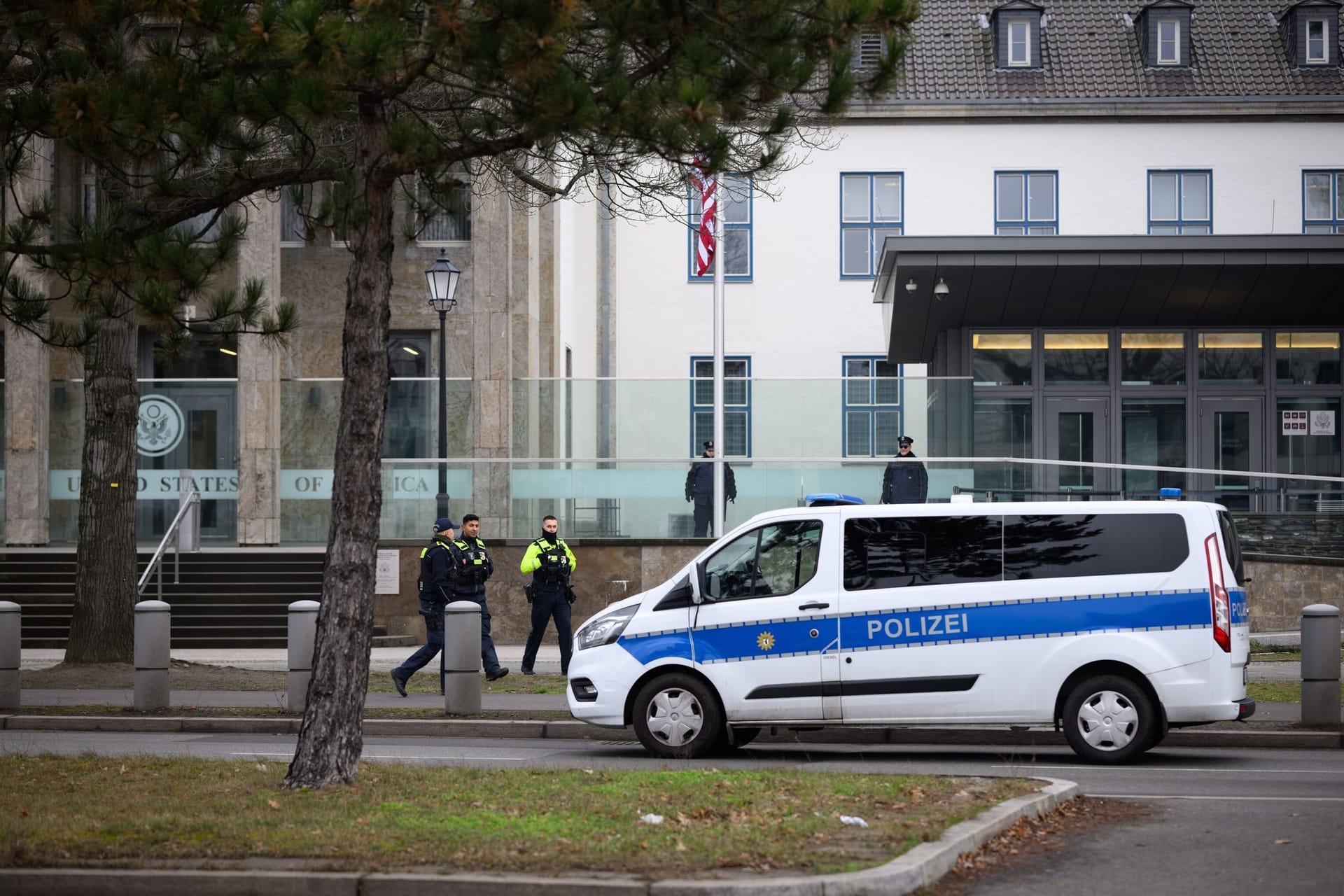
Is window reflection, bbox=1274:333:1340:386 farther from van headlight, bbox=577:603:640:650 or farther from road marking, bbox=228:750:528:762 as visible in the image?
road marking, bbox=228:750:528:762

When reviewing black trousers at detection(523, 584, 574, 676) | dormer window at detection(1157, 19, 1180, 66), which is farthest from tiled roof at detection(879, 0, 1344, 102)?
black trousers at detection(523, 584, 574, 676)

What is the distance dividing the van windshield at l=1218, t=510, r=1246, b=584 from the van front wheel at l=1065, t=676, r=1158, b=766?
3.75ft

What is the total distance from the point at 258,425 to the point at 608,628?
60.5 feet

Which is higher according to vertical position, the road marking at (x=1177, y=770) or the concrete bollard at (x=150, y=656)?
the concrete bollard at (x=150, y=656)

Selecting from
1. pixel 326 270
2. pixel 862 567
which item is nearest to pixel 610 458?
pixel 326 270

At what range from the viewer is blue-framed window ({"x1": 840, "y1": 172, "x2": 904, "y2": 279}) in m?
40.5

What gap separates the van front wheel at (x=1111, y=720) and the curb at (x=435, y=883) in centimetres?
480

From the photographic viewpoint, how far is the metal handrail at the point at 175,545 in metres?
24.9

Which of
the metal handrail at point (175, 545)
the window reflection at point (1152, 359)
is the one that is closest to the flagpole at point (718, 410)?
the window reflection at point (1152, 359)

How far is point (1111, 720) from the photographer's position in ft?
38.5

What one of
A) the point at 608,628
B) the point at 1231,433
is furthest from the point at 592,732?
the point at 1231,433

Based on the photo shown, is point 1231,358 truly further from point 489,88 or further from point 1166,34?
point 489,88

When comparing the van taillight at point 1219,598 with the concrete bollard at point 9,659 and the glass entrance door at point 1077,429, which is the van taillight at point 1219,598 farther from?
the glass entrance door at point 1077,429

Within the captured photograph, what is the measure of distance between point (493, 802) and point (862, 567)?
4.57 meters
